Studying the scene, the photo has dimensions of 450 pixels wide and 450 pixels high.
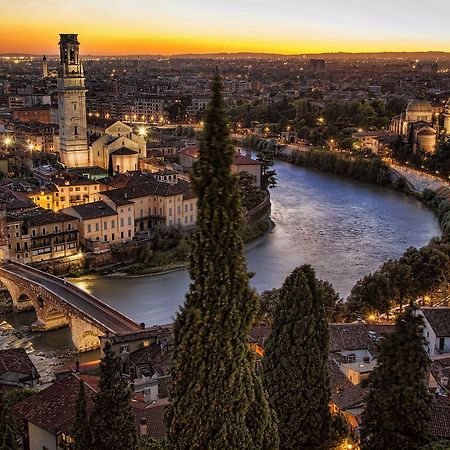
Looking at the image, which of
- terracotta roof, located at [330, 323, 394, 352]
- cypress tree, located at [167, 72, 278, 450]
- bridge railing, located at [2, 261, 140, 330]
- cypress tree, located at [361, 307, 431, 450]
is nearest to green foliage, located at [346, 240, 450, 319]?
terracotta roof, located at [330, 323, 394, 352]

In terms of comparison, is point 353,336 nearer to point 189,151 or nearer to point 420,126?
point 189,151

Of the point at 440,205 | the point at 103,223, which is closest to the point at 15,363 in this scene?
the point at 103,223

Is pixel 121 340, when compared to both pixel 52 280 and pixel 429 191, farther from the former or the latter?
pixel 429 191

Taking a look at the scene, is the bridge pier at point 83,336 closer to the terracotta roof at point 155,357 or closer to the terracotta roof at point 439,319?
the terracotta roof at point 155,357

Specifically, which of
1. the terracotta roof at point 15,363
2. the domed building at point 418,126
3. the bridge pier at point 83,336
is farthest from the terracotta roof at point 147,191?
the domed building at point 418,126

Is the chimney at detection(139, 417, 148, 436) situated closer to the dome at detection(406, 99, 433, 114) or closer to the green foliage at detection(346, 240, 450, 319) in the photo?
the green foliage at detection(346, 240, 450, 319)

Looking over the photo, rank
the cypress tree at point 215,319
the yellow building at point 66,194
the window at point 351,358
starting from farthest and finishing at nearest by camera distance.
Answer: the yellow building at point 66,194, the window at point 351,358, the cypress tree at point 215,319
